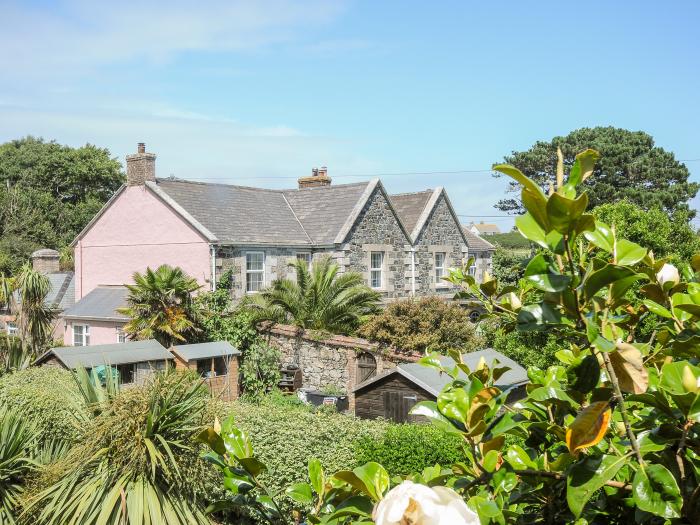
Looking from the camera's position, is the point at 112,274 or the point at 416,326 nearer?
the point at 416,326

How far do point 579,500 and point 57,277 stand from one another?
3479cm

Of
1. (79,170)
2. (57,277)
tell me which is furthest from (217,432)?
(79,170)

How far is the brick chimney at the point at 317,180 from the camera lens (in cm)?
3075

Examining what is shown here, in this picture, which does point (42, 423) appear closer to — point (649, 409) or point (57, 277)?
point (649, 409)

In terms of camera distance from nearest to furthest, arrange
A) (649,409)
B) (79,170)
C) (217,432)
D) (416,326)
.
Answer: (649,409) < (217,432) < (416,326) < (79,170)

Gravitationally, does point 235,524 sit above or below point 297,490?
below

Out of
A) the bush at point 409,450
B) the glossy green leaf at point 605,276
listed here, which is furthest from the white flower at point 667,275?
the bush at point 409,450

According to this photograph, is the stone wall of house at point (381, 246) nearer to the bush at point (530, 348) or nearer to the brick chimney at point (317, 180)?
the brick chimney at point (317, 180)

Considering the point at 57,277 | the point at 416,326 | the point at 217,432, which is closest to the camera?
the point at 217,432

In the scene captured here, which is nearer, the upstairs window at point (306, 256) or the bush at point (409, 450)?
the bush at point (409, 450)

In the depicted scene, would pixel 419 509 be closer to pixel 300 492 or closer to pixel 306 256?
pixel 300 492

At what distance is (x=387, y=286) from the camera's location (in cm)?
2817

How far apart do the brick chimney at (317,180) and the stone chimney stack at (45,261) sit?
1287 cm

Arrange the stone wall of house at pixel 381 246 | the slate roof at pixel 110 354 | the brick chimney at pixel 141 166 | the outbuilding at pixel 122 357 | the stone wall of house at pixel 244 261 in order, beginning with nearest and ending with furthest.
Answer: the slate roof at pixel 110 354, the outbuilding at pixel 122 357, the stone wall of house at pixel 244 261, the brick chimney at pixel 141 166, the stone wall of house at pixel 381 246
